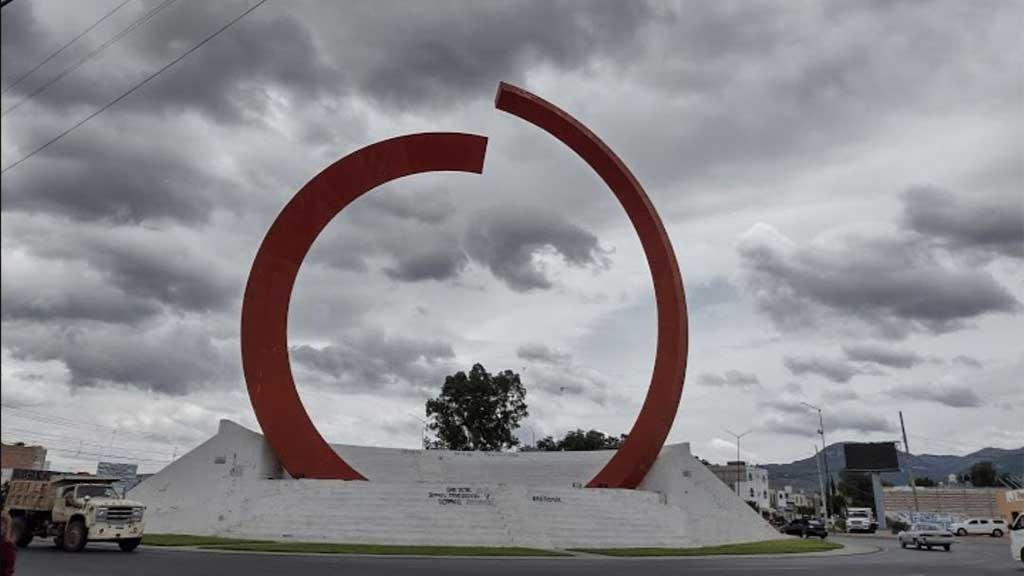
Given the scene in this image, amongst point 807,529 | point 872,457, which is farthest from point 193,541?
point 872,457

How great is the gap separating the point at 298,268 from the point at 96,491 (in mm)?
11223

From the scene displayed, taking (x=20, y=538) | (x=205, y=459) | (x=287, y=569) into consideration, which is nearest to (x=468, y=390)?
(x=205, y=459)

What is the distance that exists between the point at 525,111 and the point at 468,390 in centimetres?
3591

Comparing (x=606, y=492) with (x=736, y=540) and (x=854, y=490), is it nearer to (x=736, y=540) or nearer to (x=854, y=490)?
(x=736, y=540)

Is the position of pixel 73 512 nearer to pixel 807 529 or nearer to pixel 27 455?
pixel 27 455

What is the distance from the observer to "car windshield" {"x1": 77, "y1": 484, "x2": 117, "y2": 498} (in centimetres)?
1853

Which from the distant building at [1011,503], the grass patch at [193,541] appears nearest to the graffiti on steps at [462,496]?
the grass patch at [193,541]

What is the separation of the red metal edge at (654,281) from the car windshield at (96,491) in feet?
52.0

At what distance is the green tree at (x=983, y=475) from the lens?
99.7 m

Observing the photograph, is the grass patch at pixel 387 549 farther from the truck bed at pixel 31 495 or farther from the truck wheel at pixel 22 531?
the truck wheel at pixel 22 531

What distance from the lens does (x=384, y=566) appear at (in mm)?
14945

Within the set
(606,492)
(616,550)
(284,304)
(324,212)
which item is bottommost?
(616,550)

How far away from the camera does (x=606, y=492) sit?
25.9 m

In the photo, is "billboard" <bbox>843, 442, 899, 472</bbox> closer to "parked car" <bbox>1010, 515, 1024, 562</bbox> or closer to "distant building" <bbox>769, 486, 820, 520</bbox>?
"distant building" <bbox>769, 486, 820, 520</bbox>
